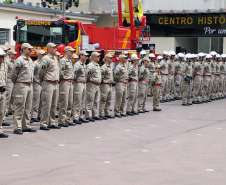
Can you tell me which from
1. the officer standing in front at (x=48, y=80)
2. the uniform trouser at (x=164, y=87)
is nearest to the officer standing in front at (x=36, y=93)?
the officer standing in front at (x=48, y=80)

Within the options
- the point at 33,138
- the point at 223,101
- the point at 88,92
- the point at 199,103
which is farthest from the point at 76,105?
the point at 223,101

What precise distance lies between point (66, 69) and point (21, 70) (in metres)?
1.83

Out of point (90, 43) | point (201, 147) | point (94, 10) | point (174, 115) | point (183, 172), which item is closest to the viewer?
point (183, 172)

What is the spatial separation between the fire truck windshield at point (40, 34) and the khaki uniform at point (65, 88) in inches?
341

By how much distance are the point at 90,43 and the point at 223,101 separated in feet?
22.9

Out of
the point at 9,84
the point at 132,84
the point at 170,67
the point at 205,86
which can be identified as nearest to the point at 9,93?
the point at 9,84

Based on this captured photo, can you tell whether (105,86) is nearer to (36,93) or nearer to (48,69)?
(36,93)

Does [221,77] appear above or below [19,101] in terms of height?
above

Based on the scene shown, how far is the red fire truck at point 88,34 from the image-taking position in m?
22.5

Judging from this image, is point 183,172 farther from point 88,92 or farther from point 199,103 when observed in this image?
point 199,103

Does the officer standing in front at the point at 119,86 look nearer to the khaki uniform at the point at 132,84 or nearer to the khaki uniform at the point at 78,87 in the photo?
the khaki uniform at the point at 132,84

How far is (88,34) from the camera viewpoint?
27.3 m

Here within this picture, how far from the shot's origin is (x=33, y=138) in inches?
459

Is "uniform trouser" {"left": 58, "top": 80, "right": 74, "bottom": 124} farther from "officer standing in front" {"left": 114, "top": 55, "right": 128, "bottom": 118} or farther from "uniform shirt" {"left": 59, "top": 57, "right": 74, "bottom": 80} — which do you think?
"officer standing in front" {"left": 114, "top": 55, "right": 128, "bottom": 118}
